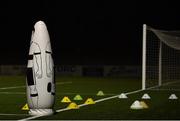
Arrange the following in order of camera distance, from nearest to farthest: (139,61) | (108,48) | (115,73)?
(115,73) → (139,61) → (108,48)

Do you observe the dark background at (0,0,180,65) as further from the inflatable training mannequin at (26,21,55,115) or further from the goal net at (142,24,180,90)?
the inflatable training mannequin at (26,21,55,115)

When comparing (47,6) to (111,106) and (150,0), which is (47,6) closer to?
(150,0)

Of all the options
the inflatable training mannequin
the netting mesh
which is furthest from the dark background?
the inflatable training mannequin

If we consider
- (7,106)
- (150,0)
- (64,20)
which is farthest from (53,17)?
(7,106)

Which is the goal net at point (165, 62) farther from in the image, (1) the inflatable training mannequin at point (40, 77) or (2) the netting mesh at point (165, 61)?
(1) the inflatable training mannequin at point (40, 77)

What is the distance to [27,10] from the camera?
172ft

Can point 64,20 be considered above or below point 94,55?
above

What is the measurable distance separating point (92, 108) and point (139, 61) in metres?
35.5

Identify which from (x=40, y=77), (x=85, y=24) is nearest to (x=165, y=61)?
(x=40, y=77)

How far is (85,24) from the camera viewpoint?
5300cm

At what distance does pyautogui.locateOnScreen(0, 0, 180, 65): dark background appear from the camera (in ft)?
165

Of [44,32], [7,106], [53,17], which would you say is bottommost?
[7,106]

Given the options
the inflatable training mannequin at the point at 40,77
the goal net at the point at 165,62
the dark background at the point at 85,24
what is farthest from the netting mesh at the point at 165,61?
the dark background at the point at 85,24

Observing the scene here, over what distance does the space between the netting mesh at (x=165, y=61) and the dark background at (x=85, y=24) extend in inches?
834
